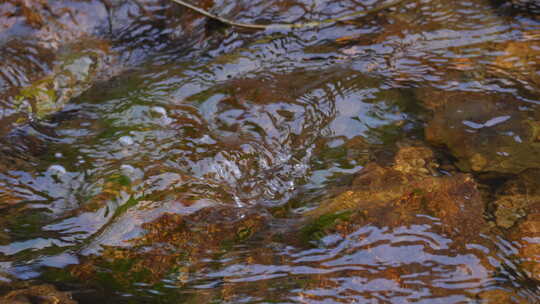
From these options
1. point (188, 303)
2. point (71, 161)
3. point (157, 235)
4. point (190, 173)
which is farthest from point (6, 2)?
point (188, 303)

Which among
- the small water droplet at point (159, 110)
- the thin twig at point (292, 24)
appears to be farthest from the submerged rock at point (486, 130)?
the small water droplet at point (159, 110)

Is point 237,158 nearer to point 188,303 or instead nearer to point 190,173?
point 190,173

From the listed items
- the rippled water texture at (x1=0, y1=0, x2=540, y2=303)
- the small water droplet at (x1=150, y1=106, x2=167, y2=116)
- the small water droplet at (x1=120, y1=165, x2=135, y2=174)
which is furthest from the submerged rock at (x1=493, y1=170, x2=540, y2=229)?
the small water droplet at (x1=150, y1=106, x2=167, y2=116)

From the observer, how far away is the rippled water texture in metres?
2.50

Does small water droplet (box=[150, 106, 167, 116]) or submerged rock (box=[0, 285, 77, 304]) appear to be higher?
small water droplet (box=[150, 106, 167, 116])

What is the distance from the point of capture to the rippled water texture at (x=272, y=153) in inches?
98.3

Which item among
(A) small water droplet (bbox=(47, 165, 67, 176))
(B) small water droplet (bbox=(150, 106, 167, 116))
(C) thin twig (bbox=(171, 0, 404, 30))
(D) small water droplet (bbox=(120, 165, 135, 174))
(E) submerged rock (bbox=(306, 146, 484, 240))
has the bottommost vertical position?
(E) submerged rock (bbox=(306, 146, 484, 240))

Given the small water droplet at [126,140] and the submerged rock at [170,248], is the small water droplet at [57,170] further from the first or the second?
the submerged rock at [170,248]

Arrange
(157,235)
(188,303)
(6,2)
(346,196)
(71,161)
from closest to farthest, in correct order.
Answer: (188,303) → (157,235) → (346,196) → (71,161) → (6,2)

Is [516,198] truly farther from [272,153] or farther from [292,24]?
[292,24]

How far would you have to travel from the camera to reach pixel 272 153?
337cm

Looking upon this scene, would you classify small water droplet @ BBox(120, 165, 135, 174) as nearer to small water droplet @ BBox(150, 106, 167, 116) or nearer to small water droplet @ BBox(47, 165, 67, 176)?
small water droplet @ BBox(47, 165, 67, 176)

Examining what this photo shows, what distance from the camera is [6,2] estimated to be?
14.6 feet

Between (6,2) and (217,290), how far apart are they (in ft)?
12.5
